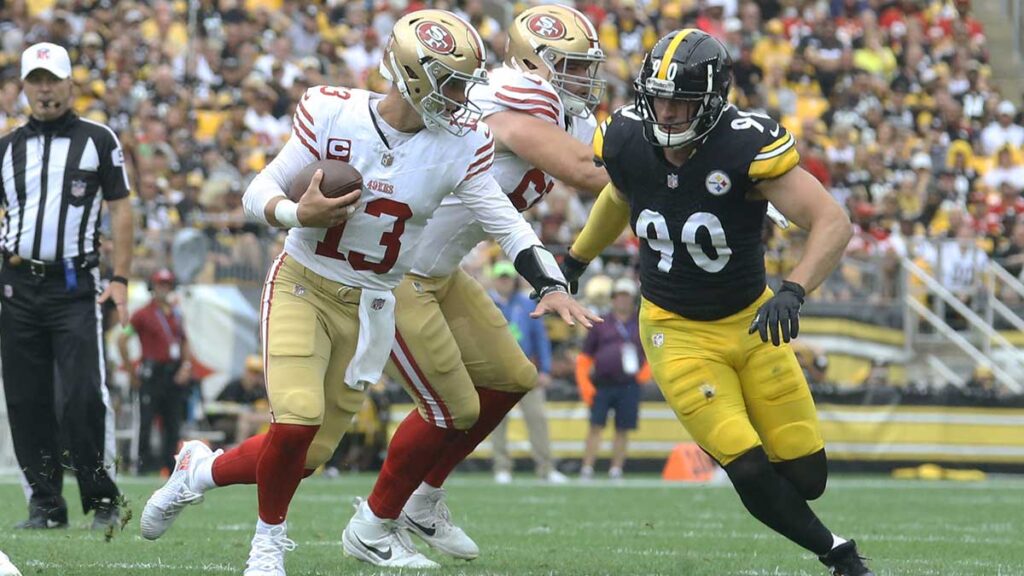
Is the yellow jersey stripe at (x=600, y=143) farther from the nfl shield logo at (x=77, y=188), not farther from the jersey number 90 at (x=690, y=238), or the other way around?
the nfl shield logo at (x=77, y=188)

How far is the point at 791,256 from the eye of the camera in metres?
13.7

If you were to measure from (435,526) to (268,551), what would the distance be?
3.59 ft

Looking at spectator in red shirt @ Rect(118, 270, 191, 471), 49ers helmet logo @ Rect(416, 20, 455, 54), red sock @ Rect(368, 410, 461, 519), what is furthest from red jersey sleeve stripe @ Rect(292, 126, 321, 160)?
spectator in red shirt @ Rect(118, 270, 191, 471)

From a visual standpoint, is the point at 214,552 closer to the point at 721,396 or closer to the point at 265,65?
the point at 721,396

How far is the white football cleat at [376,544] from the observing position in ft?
18.4

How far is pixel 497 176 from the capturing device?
578cm

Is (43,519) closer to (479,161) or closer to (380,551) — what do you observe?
(380,551)

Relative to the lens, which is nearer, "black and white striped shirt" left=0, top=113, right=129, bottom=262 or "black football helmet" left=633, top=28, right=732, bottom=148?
"black football helmet" left=633, top=28, right=732, bottom=148

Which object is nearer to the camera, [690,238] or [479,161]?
[690,238]

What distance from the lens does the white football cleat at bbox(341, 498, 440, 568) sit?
18.4ft

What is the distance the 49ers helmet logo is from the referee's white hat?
2.41m

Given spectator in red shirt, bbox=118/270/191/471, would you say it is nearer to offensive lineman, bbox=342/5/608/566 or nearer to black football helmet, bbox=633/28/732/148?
offensive lineman, bbox=342/5/608/566

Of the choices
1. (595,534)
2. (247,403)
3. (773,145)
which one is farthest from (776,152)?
(247,403)

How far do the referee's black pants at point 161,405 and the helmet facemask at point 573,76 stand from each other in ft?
22.7
